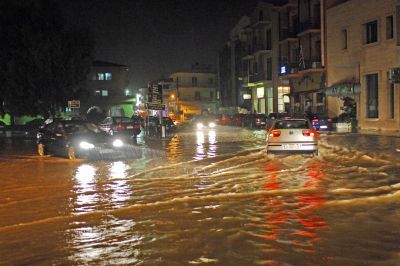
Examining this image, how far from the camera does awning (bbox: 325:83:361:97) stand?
38438mm

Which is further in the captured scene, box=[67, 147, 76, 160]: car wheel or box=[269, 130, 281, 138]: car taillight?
box=[67, 147, 76, 160]: car wheel

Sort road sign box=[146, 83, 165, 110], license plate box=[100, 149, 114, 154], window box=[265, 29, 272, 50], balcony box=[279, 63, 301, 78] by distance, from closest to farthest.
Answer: license plate box=[100, 149, 114, 154]
road sign box=[146, 83, 165, 110]
balcony box=[279, 63, 301, 78]
window box=[265, 29, 272, 50]

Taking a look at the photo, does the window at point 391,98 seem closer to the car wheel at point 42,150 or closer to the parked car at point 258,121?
the parked car at point 258,121

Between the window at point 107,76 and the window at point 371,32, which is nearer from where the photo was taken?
the window at point 371,32

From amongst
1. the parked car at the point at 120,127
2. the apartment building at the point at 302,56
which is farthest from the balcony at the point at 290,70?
the parked car at the point at 120,127

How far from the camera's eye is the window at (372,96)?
124 feet

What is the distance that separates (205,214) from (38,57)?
1462 inches

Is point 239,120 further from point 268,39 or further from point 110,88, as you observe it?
point 110,88

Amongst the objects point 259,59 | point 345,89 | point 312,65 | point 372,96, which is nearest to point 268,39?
point 259,59

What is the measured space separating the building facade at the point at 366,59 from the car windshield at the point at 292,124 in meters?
16.0

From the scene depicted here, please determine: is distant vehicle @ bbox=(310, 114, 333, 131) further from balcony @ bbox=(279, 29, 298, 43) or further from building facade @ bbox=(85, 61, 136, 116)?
building facade @ bbox=(85, 61, 136, 116)

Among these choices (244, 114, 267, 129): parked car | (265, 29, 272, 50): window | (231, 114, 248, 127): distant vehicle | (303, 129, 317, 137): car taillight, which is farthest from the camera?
(265, 29, 272, 50): window

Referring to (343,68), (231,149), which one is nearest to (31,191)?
(231,149)

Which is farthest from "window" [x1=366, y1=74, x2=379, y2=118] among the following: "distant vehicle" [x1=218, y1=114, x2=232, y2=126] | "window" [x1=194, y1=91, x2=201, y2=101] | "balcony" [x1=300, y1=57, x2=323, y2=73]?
"window" [x1=194, y1=91, x2=201, y2=101]
